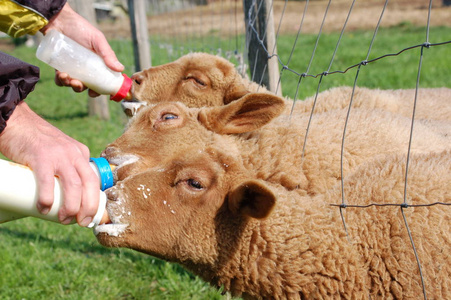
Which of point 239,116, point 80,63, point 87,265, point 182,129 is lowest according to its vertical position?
point 87,265

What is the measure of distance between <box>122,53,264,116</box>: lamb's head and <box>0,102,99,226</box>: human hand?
8.20 ft

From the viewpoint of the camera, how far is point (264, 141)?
11.3 ft

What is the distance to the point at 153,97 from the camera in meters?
4.69

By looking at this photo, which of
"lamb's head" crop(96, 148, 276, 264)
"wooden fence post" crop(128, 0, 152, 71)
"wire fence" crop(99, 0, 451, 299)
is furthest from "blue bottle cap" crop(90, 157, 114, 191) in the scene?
"wooden fence post" crop(128, 0, 152, 71)

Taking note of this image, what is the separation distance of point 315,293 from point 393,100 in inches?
111

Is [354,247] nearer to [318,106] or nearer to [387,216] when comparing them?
[387,216]

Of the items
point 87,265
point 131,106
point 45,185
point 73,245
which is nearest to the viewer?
point 45,185

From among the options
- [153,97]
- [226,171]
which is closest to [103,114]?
[153,97]

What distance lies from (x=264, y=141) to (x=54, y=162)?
1760 mm

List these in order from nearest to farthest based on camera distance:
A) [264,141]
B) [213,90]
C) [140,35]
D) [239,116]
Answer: [239,116]
[264,141]
[213,90]
[140,35]

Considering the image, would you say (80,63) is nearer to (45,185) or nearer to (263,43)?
(263,43)

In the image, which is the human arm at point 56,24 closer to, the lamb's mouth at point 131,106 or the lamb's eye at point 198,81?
the lamb's mouth at point 131,106

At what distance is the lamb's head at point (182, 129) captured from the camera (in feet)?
10.1

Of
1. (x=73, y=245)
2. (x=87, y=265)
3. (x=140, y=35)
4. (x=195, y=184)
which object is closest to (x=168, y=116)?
(x=195, y=184)
